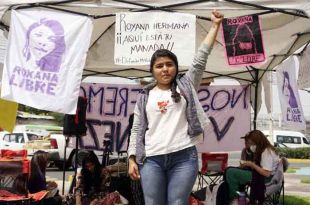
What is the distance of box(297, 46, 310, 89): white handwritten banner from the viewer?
751cm

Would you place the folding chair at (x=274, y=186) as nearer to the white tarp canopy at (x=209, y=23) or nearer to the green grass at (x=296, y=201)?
the white tarp canopy at (x=209, y=23)

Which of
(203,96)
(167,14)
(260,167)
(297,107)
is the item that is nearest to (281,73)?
(297,107)

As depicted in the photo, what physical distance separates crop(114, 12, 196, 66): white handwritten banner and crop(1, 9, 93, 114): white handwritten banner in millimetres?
378

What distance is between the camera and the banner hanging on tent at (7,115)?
6594mm

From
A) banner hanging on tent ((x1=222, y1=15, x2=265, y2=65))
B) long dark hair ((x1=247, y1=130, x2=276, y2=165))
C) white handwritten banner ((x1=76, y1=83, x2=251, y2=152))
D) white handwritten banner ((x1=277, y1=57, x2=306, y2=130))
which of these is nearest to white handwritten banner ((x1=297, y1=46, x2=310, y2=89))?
white handwritten banner ((x1=277, y1=57, x2=306, y2=130))

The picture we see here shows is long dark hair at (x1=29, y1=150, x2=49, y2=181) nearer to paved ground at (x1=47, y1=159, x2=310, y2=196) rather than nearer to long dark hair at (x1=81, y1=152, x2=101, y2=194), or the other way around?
long dark hair at (x1=81, y1=152, x2=101, y2=194)

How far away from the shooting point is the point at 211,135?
34.8 feet

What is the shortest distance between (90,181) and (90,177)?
0.07 m

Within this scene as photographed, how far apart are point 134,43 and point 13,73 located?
1308mm

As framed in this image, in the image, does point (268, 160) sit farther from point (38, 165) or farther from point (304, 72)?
point (38, 165)

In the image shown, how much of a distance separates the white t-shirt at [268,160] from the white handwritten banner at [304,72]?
1.06 metres

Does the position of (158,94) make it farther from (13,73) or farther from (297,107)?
(297,107)

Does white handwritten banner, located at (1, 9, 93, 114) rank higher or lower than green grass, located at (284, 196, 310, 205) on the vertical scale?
higher

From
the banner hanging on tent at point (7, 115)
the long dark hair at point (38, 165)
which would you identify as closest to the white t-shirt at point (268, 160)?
the long dark hair at point (38, 165)
